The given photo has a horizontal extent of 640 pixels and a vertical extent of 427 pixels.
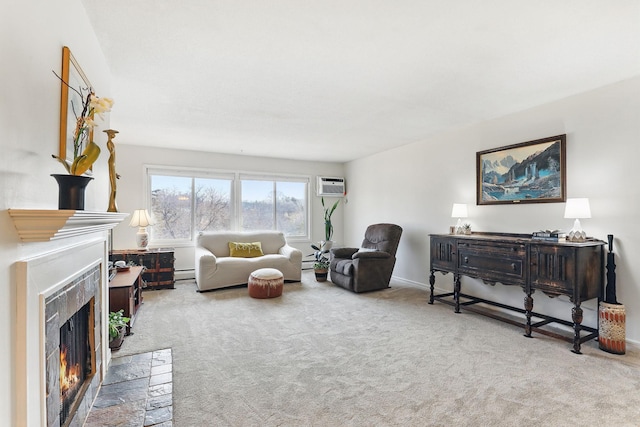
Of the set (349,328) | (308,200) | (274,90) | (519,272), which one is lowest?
(349,328)

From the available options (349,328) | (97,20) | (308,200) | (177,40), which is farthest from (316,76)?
(308,200)

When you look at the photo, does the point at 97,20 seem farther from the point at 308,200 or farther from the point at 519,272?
the point at 308,200

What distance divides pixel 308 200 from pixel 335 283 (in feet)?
7.38

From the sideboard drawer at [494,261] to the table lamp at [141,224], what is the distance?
15.1 ft

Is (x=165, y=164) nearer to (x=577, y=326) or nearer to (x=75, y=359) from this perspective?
(x=75, y=359)

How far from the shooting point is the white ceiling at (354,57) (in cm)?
190

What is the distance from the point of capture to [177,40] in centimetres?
220

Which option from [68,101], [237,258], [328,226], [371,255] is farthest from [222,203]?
[68,101]

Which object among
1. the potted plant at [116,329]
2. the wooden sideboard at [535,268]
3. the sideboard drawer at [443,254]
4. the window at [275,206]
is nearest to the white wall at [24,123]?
the potted plant at [116,329]

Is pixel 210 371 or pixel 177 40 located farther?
pixel 210 371

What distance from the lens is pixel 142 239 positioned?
505cm

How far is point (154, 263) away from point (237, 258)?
1241 millimetres

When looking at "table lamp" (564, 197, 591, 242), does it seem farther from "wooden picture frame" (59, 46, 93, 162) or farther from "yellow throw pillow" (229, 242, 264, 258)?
"yellow throw pillow" (229, 242, 264, 258)

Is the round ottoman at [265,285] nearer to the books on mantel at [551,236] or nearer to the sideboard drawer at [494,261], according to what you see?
the sideboard drawer at [494,261]
